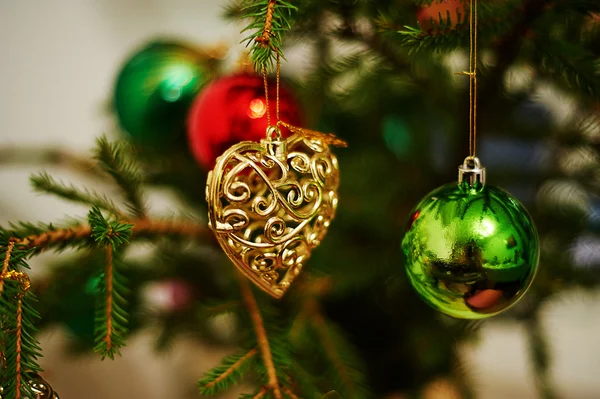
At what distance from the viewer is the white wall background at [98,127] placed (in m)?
0.88

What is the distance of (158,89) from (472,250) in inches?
15.4

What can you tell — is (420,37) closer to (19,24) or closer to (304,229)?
(304,229)

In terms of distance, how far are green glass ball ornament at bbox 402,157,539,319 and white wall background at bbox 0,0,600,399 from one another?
1.77ft

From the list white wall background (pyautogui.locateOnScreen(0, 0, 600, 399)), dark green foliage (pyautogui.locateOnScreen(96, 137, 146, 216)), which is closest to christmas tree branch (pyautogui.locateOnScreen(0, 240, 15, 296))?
dark green foliage (pyautogui.locateOnScreen(96, 137, 146, 216))

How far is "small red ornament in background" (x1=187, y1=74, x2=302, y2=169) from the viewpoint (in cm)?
49

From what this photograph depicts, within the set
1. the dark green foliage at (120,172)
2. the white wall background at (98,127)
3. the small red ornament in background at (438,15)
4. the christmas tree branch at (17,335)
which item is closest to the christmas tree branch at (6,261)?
the christmas tree branch at (17,335)

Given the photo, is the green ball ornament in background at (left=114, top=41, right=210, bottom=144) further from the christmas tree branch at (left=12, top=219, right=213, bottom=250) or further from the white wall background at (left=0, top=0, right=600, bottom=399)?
the white wall background at (left=0, top=0, right=600, bottom=399)

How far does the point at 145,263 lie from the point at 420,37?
39 centimetres

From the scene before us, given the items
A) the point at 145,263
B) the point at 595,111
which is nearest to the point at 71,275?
the point at 145,263

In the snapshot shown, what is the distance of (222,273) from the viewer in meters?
0.66

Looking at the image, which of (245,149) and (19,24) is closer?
(245,149)

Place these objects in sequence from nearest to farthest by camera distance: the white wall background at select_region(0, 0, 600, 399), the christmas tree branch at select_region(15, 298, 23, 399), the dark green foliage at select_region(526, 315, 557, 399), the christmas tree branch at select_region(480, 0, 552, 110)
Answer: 1. the christmas tree branch at select_region(15, 298, 23, 399)
2. the christmas tree branch at select_region(480, 0, 552, 110)
3. the dark green foliage at select_region(526, 315, 557, 399)
4. the white wall background at select_region(0, 0, 600, 399)

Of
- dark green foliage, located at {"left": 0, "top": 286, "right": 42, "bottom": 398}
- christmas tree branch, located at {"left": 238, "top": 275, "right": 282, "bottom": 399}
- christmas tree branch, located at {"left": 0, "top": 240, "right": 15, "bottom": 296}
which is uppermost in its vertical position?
christmas tree branch, located at {"left": 0, "top": 240, "right": 15, "bottom": 296}

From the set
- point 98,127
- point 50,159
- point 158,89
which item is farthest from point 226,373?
point 98,127
